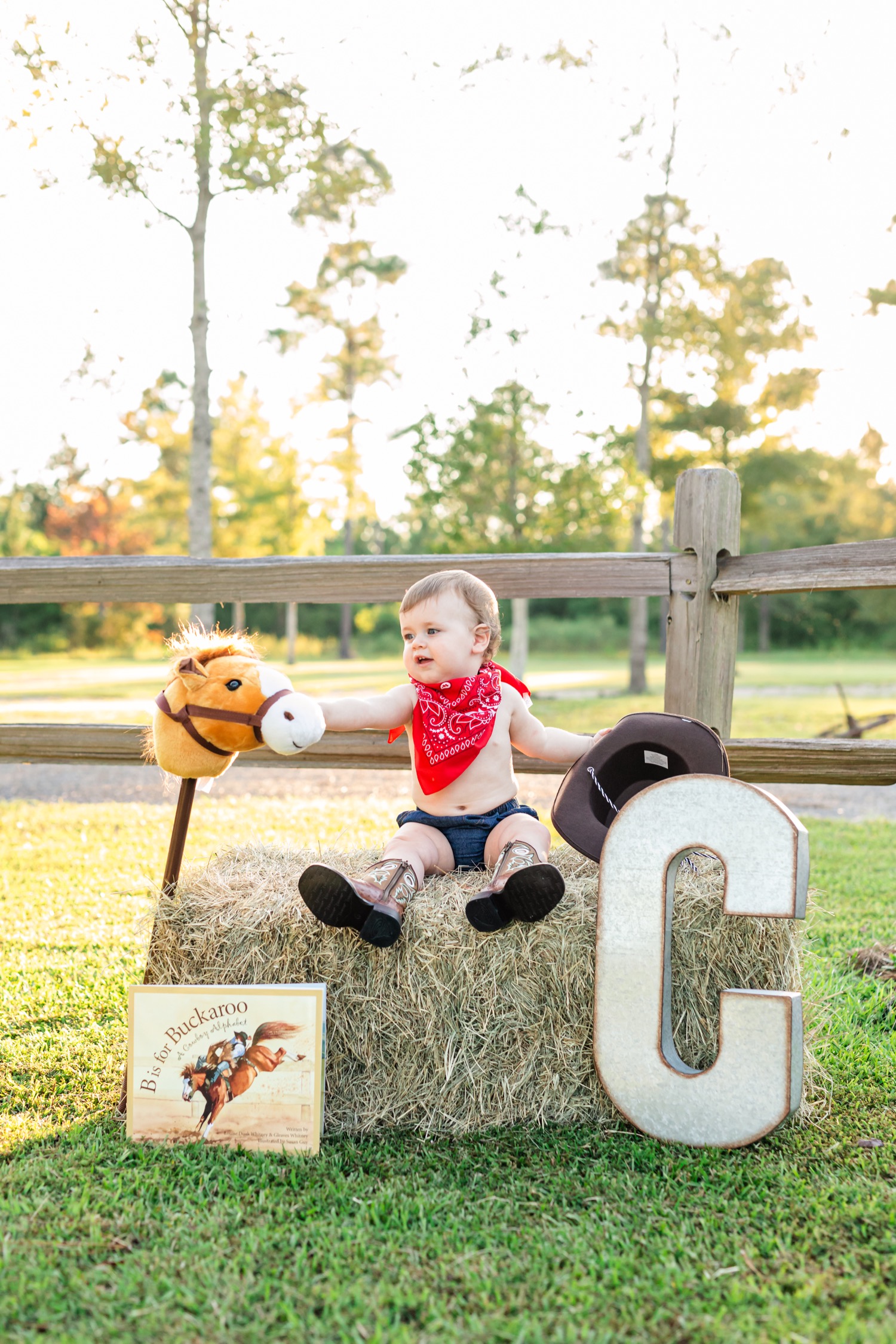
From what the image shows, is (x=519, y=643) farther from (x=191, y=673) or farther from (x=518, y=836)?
(x=191, y=673)

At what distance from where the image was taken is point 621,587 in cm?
303

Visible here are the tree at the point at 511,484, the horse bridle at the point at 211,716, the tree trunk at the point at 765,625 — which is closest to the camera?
the horse bridle at the point at 211,716

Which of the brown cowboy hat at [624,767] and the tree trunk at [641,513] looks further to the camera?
the tree trunk at [641,513]

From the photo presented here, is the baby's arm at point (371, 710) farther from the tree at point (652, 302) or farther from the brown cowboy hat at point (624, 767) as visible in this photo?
the tree at point (652, 302)

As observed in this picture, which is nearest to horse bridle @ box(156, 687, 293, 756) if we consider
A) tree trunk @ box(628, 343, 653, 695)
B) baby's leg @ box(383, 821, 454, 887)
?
baby's leg @ box(383, 821, 454, 887)

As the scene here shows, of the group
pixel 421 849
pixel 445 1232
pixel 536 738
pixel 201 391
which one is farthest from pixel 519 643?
pixel 445 1232

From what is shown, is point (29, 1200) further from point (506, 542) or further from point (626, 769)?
point (506, 542)

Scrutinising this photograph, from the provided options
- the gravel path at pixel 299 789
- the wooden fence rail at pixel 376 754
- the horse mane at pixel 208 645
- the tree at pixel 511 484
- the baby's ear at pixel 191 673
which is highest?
the tree at pixel 511 484

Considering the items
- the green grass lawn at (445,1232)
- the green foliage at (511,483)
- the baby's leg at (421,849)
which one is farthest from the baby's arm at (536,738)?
the green foliage at (511,483)

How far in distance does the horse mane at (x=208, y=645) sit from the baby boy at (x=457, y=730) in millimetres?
251

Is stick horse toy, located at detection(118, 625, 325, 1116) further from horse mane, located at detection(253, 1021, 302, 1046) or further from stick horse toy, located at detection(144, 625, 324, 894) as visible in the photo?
horse mane, located at detection(253, 1021, 302, 1046)

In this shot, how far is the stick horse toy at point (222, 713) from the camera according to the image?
7.00 ft

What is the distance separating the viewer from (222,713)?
2131mm

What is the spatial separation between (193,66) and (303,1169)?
10.4m
